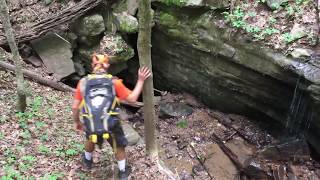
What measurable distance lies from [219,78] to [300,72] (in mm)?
2537

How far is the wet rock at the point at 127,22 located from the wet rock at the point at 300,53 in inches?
170

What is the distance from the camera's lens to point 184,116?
1066cm

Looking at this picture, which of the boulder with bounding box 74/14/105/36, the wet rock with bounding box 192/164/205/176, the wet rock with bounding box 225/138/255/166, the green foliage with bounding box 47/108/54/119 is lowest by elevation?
the wet rock with bounding box 192/164/205/176

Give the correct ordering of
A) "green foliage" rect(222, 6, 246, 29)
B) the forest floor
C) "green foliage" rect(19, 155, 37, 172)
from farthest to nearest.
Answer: "green foliage" rect(222, 6, 246, 29) < the forest floor < "green foliage" rect(19, 155, 37, 172)

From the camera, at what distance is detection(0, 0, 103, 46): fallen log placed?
1023cm

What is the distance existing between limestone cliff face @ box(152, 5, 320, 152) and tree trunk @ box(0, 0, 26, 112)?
4210 mm

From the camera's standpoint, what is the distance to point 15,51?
7.17m

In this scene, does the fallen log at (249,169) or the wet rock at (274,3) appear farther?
the wet rock at (274,3)

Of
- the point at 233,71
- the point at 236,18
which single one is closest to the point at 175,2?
the point at 236,18

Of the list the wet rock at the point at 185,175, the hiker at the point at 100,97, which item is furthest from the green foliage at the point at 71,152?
the wet rock at the point at 185,175

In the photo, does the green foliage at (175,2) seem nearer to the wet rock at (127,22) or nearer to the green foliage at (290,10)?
the wet rock at (127,22)

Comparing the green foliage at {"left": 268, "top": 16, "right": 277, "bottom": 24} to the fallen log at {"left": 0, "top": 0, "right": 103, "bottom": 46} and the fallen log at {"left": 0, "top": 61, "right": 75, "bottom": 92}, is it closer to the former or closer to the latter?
the fallen log at {"left": 0, "top": 0, "right": 103, "bottom": 46}

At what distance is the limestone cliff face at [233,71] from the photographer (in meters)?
8.06

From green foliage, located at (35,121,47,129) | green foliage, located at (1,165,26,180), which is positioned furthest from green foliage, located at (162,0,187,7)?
green foliage, located at (1,165,26,180)
